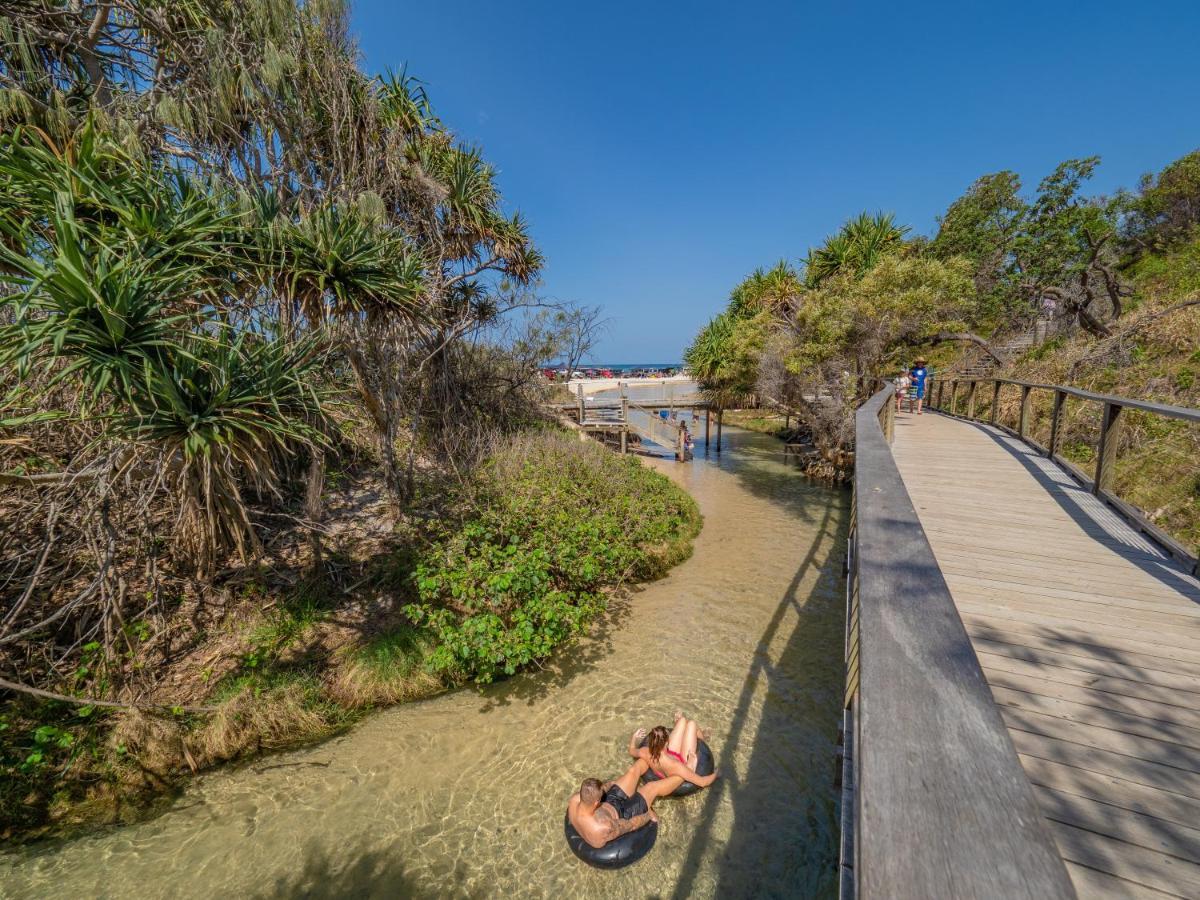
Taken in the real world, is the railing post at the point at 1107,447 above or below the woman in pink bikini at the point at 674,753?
above

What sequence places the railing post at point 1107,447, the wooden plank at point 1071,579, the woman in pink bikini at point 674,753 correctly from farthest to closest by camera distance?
the railing post at point 1107,447
the woman in pink bikini at point 674,753
the wooden plank at point 1071,579

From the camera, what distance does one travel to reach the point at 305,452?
25.5ft

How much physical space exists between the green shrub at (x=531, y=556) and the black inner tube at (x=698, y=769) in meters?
1.70

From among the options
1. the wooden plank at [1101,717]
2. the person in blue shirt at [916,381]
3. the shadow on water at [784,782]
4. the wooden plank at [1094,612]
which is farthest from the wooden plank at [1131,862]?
the person in blue shirt at [916,381]

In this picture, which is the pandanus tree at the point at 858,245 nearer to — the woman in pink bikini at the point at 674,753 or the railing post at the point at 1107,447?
the railing post at the point at 1107,447

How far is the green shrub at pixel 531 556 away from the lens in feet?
17.4

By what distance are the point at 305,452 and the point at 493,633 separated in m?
5.07

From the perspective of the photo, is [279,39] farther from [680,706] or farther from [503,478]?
[680,706]

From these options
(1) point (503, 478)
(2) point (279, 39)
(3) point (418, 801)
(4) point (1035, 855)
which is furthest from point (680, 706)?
(2) point (279, 39)

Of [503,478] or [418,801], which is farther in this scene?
[503,478]

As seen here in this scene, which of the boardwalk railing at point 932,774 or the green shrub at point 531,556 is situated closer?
the boardwalk railing at point 932,774

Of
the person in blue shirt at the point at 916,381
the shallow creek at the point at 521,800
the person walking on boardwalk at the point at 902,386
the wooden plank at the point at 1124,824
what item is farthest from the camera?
the person walking on boardwalk at the point at 902,386

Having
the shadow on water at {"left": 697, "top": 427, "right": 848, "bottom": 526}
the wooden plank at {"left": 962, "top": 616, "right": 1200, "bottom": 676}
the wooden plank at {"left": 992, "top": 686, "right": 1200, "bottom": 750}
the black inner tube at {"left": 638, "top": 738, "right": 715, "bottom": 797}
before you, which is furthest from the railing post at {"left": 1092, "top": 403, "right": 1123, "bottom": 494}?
the shadow on water at {"left": 697, "top": 427, "right": 848, "bottom": 526}

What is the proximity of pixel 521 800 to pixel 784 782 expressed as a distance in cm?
256
